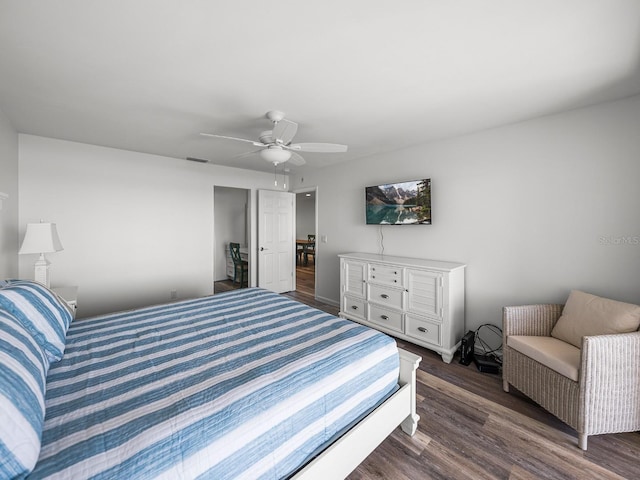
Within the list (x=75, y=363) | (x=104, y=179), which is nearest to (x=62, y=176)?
(x=104, y=179)

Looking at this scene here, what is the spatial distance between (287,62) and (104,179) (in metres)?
3.21

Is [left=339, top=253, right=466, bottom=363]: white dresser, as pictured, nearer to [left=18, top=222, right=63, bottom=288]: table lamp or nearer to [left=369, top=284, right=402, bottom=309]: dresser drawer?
[left=369, top=284, right=402, bottom=309]: dresser drawer

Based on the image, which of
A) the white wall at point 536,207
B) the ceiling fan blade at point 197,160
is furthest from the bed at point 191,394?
the ceiling fan blade at point 197,160

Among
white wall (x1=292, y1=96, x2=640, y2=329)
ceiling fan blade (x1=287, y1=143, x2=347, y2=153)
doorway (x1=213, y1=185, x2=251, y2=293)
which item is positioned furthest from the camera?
doorway (x1=213, y1=185, x2=251, y2=293)

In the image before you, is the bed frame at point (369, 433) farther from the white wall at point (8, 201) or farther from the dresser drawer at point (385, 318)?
the white wall at point (8, 201)

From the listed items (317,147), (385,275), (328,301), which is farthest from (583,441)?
(328,301)

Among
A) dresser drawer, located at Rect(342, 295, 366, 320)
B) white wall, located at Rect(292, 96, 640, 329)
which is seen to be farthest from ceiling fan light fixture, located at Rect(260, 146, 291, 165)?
dresser drawer, located at Rect(342, 295, 366, 320)

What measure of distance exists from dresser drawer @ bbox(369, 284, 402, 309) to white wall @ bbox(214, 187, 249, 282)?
372 cm

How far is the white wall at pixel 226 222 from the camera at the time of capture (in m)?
6.25

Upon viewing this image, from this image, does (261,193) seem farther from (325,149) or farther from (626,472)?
(626,472)

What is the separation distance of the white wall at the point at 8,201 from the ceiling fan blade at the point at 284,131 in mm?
2492

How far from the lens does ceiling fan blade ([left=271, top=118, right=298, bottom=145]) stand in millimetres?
2030

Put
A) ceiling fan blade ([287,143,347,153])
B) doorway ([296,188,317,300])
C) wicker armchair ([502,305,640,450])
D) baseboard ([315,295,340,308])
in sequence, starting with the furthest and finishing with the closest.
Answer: doorway ([296,188,317,300])
baseboard ([315,295,340,308])
ceiling fan blade ([287,143,347,153])
wicker armchair ([502,305,640,450])

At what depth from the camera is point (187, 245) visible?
13.9 feet
